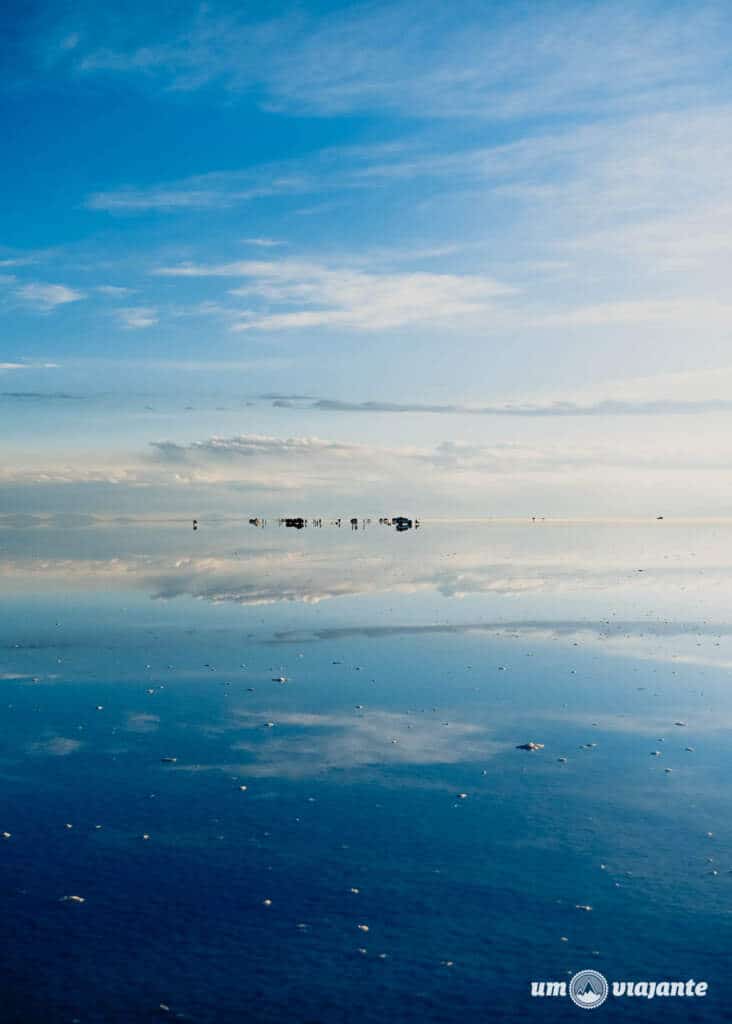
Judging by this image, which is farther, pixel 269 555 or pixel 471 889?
pixel 269 555

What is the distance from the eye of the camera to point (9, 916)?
41.0 feet

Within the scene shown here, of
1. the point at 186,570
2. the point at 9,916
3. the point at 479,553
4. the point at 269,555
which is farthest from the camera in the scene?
the point at 479,553

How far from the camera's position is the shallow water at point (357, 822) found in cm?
1129

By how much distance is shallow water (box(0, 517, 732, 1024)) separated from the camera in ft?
37.0

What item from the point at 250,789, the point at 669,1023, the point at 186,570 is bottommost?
the point at 669,1023

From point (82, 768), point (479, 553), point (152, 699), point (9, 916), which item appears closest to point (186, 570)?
point (479, 553)

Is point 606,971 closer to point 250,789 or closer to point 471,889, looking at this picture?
point 471,889

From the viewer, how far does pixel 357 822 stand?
15984mm

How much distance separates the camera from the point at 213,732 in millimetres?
21516

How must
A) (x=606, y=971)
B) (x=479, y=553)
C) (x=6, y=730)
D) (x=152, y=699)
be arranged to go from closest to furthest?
1. (x=606, y=971)
2. (x=6, y=730)
3. (x=152, y=699)
4. (x=479, y=553)

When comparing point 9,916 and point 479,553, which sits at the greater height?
point 479,553

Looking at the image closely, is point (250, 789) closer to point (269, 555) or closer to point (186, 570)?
point (186, 570)

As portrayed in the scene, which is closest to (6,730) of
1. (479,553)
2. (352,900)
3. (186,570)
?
(352,900)

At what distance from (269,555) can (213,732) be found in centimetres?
6560
